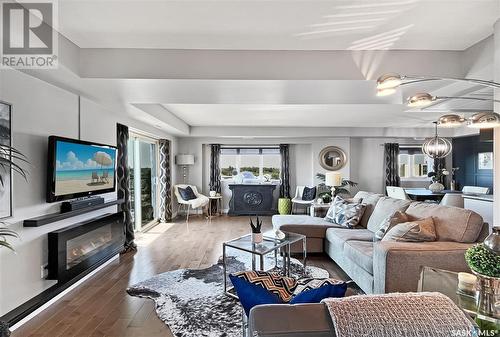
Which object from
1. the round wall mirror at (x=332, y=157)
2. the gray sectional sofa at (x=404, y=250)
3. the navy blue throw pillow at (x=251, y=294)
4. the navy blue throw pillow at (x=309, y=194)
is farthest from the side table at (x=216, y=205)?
the navy blue throw pillow at (x=251, y=294)

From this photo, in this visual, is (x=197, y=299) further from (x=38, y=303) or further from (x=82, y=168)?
(x=82, y=168)

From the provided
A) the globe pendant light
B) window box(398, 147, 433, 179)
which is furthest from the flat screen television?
window box(398, 147, 433, 179)

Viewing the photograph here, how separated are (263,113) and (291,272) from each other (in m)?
3.16

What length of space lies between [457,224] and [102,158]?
403 cm

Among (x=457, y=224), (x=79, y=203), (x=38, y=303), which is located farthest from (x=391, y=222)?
(x=38, y=303)

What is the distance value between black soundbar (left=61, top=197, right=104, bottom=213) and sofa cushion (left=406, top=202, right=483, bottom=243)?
12.2 ft

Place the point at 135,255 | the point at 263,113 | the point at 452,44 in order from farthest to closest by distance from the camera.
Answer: the point at 263,113
the point at 135,255
the point at 452,44

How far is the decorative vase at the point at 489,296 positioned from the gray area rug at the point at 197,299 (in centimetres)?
162

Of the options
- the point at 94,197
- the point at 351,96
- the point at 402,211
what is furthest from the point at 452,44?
the point at 94,197

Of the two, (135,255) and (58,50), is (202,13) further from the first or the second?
(135,255)

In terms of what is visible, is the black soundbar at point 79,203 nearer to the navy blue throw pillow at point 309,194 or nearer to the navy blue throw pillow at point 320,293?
the navy blue throw pillow at point 320,293

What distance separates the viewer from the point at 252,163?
8727mm

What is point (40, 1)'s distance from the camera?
2.00 metres

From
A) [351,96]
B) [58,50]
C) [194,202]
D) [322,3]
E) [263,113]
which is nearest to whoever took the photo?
[322,3]
